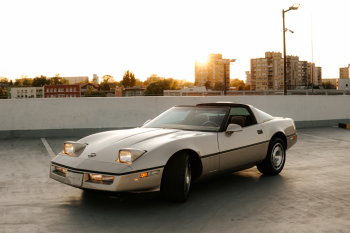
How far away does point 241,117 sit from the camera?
5.94 meters

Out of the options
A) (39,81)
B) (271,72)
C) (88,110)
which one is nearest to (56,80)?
(39,81)

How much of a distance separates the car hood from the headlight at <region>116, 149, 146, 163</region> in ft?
0.29

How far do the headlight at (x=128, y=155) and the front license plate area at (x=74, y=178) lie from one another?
47 cm

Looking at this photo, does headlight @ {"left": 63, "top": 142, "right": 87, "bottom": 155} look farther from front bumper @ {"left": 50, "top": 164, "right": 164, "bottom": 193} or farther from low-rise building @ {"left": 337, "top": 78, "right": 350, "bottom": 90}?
low-rise building @ {"left": 337, "top": 78, "right": 350, "bottom": 90}

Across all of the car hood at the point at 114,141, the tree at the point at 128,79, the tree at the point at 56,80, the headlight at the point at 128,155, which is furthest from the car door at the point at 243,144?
the tree at the point at 128,79

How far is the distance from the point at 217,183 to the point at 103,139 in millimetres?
1965

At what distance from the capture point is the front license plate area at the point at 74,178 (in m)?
4.21

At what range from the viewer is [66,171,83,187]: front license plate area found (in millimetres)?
4215

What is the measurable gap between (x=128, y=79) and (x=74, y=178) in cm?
19318

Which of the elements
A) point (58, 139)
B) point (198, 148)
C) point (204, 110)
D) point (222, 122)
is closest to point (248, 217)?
point (198, 148)

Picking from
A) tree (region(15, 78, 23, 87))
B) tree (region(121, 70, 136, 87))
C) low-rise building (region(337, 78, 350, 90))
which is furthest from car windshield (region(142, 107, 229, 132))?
tree (region(121, 70, 136, 87))

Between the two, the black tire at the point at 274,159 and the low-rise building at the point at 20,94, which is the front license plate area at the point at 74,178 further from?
the low-rise building at the point at 20,94

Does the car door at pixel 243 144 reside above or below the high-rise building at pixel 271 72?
below

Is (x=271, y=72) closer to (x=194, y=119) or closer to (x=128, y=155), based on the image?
(x=194, y=119)
